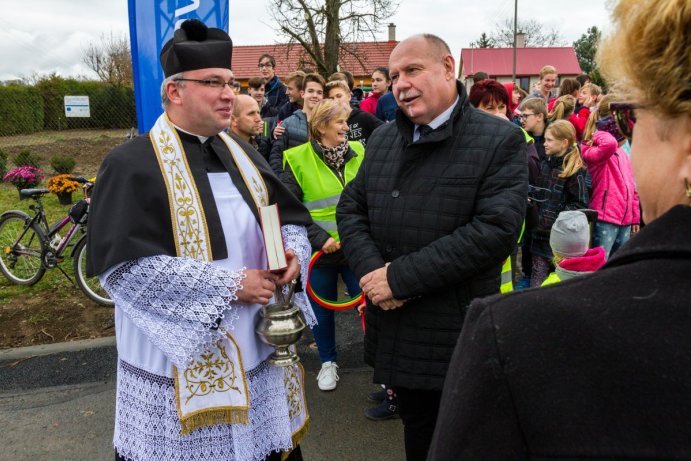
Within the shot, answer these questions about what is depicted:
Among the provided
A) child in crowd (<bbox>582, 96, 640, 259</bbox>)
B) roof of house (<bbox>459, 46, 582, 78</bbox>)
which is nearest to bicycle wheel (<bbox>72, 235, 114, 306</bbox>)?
child in crowd (<bbox>582, 96, 640, 259</bbox>)

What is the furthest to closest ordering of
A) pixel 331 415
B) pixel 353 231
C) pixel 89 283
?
pixel 89 283, pixel 331 415, pixel 353 231

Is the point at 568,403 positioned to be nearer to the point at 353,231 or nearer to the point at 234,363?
the point at 234,363

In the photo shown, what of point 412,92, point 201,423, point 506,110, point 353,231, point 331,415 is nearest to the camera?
point 201,423

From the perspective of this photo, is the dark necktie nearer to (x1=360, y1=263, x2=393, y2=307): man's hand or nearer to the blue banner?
(x1=360, y1=263, x2=393, y2=307): man's hand

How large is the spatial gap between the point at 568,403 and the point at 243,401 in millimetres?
1572

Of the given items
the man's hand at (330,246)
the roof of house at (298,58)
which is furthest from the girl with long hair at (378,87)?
the roof of house at (298,58)

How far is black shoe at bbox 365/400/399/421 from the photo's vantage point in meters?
3.44

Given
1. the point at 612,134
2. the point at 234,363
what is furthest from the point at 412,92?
the point at 612,134

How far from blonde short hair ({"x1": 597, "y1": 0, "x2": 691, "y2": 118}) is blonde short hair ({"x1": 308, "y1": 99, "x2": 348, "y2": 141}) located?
113 inches

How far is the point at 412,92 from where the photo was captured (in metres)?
2.38

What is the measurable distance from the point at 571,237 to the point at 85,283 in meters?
4.48

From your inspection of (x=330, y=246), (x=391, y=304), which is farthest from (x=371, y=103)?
(x=391, y=304)

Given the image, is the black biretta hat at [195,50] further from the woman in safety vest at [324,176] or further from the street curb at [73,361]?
the street curb at [73,361]

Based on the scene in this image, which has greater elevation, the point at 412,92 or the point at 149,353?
the point at 412,92
